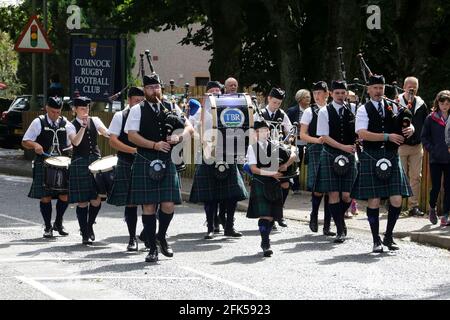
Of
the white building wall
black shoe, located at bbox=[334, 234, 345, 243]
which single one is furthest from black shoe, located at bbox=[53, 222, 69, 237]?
the white building wall

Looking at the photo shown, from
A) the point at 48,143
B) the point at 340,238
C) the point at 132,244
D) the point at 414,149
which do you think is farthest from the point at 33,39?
the point at 340,238

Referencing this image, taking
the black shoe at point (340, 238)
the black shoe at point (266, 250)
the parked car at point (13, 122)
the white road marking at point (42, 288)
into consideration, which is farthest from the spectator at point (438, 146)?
the parked car at point (13, 122)

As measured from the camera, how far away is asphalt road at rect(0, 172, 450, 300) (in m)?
9.20

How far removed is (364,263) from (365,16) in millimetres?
13572

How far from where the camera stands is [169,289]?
930cm

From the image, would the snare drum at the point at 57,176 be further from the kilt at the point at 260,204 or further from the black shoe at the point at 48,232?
the kilt at the point at 260,204

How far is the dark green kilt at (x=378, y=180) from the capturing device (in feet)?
38.8

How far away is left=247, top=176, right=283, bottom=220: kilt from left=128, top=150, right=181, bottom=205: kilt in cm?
92

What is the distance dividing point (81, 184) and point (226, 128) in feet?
5.93

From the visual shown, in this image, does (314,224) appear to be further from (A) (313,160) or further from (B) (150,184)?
(B) (150,184)

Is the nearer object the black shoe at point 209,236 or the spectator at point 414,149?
the black shoe at point 209,236

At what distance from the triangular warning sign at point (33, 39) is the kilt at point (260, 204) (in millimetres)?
12399

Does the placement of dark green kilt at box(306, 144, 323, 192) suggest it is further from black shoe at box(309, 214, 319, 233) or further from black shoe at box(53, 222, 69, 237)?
black shoe at box(53, 222, 69, 237)
